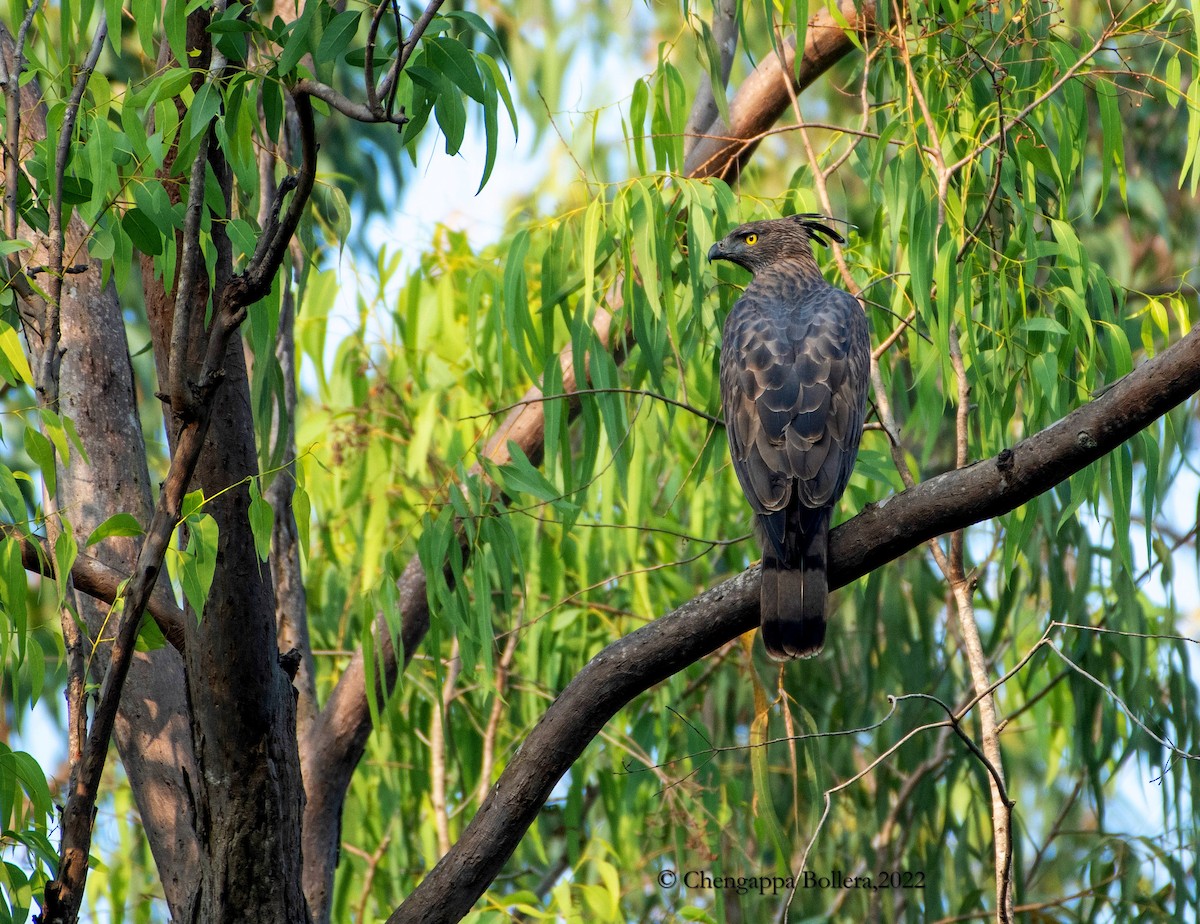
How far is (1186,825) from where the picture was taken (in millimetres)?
4113

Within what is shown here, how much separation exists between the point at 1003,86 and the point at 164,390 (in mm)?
1990

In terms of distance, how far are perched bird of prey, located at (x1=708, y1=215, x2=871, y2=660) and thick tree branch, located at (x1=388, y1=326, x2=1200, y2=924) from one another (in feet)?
1.05

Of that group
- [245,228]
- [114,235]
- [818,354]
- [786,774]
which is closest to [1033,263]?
[818,354]

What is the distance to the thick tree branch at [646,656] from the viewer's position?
230 centimetres

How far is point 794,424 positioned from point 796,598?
58 cm

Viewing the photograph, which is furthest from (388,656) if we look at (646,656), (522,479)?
(646,656)

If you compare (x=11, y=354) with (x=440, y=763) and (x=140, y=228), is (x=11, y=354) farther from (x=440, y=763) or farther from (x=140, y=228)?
(x=440, y=763)

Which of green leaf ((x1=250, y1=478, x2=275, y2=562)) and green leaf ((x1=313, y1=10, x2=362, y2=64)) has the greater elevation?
green leaf ((x1=313, y1=10, x2=362, y2=64))

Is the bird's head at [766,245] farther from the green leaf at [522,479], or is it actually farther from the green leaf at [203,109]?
the green leaf at [203,109]

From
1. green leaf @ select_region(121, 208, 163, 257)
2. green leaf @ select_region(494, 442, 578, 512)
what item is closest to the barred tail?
green leaf @ select_region(494, 442, 578, 512)

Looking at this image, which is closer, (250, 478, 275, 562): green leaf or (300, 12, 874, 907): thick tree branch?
(250, 478, 275, 562): green leaf

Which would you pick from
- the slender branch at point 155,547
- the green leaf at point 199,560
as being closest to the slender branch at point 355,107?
the slender branch at point 155,547

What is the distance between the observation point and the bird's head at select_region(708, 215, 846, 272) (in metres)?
4.05

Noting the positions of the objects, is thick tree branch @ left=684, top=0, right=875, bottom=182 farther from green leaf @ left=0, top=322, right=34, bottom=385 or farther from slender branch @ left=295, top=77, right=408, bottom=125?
green leaf @ left=0, top=322, right=34, bottom=385
